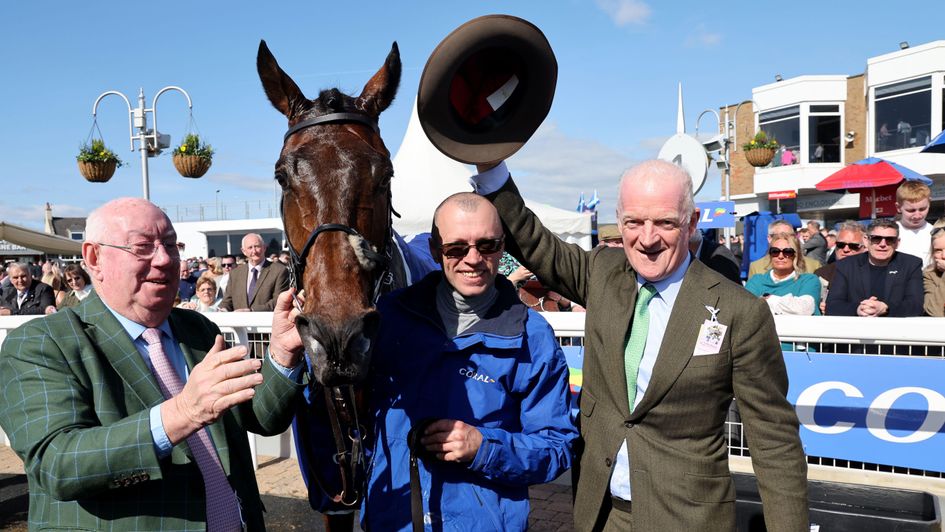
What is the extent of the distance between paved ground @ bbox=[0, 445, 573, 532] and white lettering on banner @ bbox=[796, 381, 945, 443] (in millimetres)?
1772

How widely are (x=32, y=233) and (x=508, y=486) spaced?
920 inches

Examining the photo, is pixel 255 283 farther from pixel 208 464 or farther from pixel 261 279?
pixel 208 464

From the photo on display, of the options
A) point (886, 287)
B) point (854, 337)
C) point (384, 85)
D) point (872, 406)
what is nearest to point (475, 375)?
point (384, 85)

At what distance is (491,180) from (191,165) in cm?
829

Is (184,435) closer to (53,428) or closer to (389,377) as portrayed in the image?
(53,428)

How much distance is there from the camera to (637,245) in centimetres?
207

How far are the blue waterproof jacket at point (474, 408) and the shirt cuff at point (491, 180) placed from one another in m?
0.50

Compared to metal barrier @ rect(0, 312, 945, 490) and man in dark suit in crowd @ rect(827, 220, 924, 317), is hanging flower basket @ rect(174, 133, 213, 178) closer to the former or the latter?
metal barrier @ rect(0, 312, 945, 490)

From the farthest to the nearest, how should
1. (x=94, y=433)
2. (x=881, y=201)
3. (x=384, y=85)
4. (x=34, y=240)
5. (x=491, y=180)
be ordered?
1. (x=34, y=240)
2. (x=881, y=201)
3. (x=384, y=85)
4. (x=491, y=180)
5. (x=94, y=433)

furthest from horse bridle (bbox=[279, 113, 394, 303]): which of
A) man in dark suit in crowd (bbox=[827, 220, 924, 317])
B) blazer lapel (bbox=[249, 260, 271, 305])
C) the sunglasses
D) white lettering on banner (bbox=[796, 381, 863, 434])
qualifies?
blazer lapel (bbox=[249, 260, 271, 305])

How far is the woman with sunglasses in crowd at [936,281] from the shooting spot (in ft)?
14.5

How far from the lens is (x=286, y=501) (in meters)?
4.68

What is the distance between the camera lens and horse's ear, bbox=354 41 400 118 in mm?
2801

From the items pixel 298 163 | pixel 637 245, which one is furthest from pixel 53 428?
pixel 637 245
